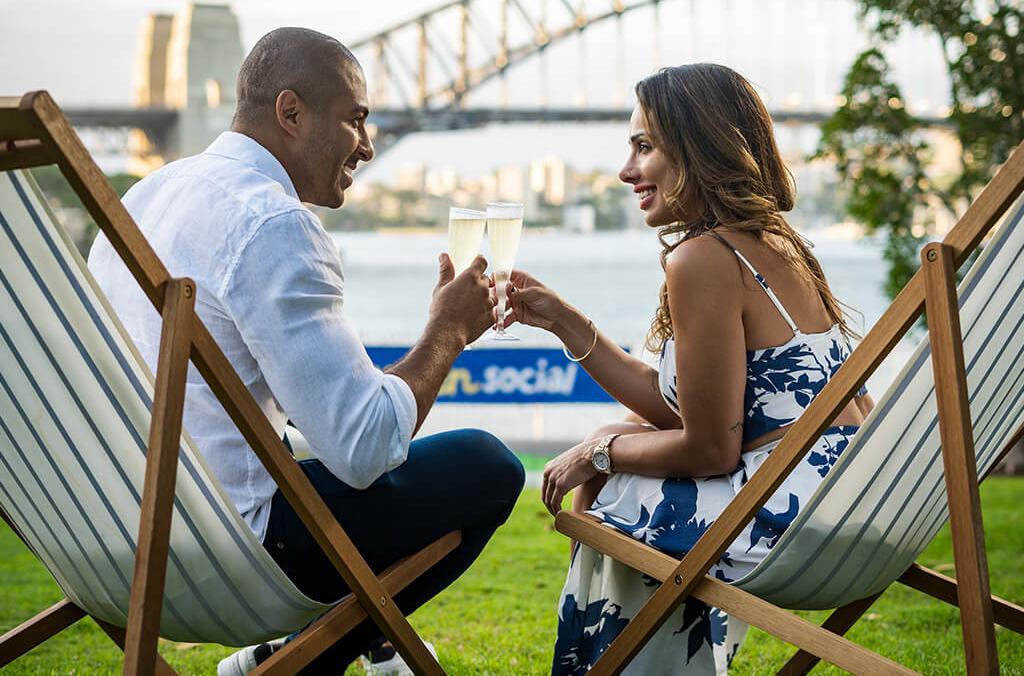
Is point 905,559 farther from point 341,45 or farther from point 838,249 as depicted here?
point 838,249

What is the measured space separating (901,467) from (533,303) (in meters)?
0.78

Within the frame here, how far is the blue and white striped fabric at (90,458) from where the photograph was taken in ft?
4.67

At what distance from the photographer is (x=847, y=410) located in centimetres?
200

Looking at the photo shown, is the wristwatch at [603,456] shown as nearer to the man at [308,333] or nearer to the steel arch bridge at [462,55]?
the man at [308,333]

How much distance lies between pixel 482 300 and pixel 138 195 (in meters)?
0.54

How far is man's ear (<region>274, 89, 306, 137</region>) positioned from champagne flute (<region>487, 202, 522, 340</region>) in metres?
0.33

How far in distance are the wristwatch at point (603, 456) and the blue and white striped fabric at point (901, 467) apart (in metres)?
0.37

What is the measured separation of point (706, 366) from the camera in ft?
6.02

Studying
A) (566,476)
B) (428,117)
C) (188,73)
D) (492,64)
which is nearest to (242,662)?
(566,476)

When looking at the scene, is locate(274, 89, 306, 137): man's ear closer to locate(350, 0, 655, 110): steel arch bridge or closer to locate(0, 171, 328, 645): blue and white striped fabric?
locate(0, 171, 328, 645): blue and white striped fabric

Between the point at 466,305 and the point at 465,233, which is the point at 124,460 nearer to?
the point at 466,305

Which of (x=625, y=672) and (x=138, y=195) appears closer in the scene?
(x=138, y=195)

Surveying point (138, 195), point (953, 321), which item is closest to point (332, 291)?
point (138, 195)

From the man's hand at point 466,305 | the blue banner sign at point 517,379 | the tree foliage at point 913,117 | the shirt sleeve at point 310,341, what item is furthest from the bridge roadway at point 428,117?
the shirt sleeve at point 310,341
